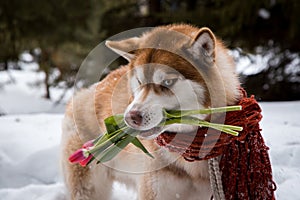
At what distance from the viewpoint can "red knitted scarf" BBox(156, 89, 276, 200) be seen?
5.65ft

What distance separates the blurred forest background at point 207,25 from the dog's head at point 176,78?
12.1 ft

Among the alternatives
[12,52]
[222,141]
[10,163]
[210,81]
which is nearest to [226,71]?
[210,81]

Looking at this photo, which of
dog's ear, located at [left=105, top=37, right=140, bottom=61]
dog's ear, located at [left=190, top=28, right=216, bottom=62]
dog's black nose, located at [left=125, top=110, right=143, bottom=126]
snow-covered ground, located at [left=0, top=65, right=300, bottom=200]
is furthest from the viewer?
snow-covered ground, located at [left=0, top=65, right=300, bottom=200]

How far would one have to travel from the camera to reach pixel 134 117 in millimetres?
1512

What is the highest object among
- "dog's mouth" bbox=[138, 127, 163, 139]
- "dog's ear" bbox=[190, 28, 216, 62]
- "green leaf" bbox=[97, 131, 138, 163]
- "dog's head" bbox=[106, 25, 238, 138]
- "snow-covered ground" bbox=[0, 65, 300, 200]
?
"dog's ear" bbox=[190, 28, 216, 62]

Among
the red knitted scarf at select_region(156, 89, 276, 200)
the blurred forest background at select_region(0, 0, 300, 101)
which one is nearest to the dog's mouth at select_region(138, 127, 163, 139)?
the red knitted scarf at select_region(156, 89, 276, 200)

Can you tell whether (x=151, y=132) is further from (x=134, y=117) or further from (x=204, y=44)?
(x=204, y=44)

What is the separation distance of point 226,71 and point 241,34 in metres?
4.28

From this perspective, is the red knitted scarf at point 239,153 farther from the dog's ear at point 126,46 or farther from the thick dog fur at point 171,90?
the dog's ear at point 126,46

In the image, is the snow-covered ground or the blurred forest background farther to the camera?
the blurred forest background

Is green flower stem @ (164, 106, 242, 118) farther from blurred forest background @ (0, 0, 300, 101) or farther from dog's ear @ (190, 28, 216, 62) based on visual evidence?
blurred forest background @ (0, 0, 300, 101)

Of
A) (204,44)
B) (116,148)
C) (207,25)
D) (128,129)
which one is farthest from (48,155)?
(207,25)

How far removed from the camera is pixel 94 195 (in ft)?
8.16

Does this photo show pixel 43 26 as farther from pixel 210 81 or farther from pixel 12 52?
pixel 210 81
